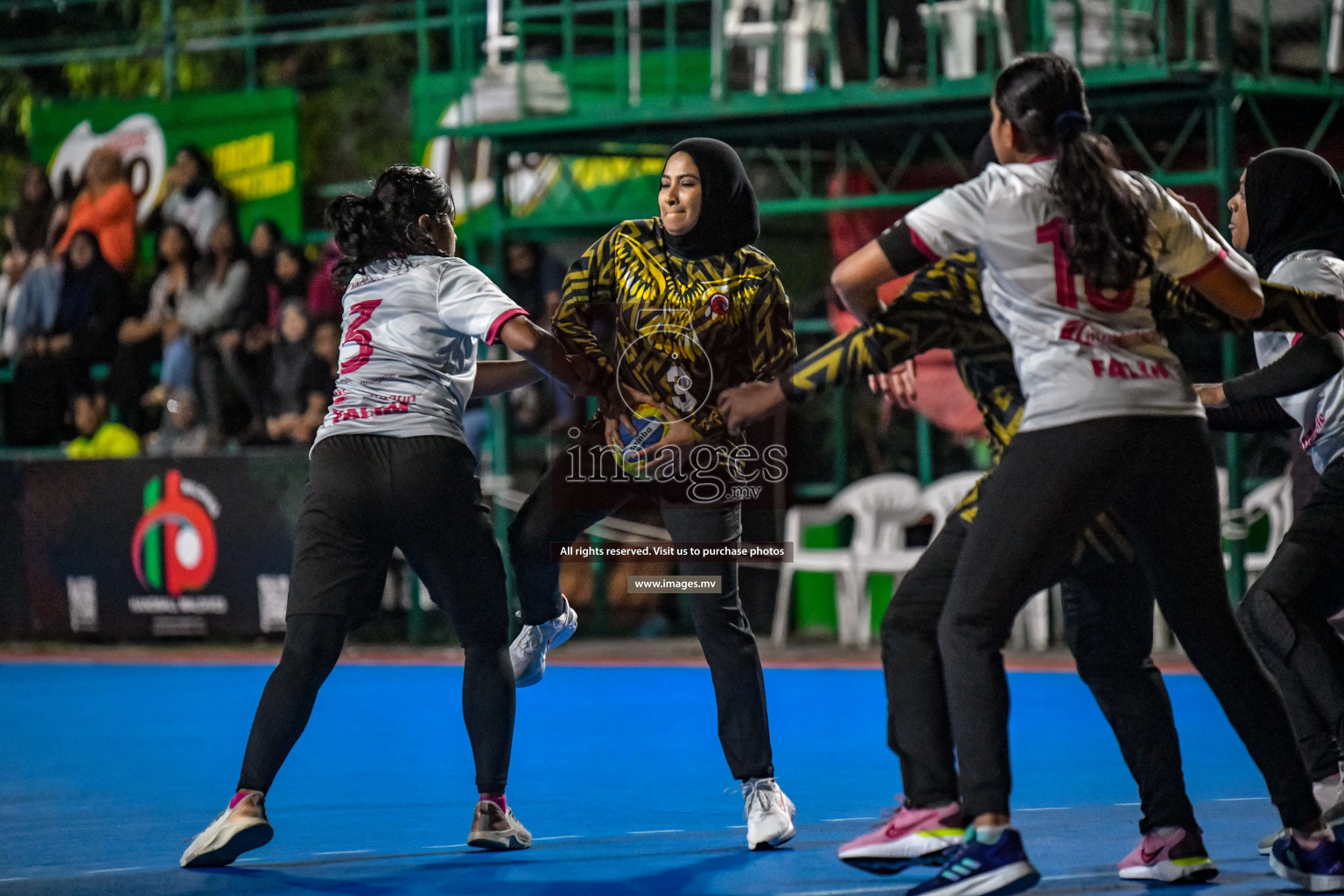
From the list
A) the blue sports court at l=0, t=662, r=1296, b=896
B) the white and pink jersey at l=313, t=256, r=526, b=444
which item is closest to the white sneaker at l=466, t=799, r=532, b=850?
the blue sports court at l=0, t=662, r=1296, b=896

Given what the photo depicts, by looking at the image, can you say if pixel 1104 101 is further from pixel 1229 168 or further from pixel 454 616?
pixel 454 616

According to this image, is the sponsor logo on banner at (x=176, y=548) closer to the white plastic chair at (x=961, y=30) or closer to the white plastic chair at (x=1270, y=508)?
the white plastic chair at (x=961, y=30)

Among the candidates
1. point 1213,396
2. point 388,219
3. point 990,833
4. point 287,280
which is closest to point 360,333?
point 388,219

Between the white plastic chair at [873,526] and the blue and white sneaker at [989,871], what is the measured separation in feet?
25.8

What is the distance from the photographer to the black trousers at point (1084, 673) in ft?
15.9

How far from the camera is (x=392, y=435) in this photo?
551 centimetres

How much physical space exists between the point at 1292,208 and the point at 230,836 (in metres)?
3.65

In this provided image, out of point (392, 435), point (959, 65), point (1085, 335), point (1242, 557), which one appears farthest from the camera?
point (959, 65)

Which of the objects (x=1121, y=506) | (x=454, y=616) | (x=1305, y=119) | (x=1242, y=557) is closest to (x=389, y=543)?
(x=454, y=616)

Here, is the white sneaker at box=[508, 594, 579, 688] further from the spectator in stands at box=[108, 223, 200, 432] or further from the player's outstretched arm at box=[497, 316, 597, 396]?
the spectator in stands at box=[108, 223, 200, 432]

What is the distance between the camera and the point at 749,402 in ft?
15.8

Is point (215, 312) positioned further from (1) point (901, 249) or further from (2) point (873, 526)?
(1) point (901, 249)

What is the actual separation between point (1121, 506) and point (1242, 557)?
6.70 meters

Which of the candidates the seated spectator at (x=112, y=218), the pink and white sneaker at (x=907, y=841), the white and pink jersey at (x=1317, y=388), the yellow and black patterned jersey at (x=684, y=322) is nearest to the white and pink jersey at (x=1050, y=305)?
the white and pink jersey at (x=1317, y=388)
